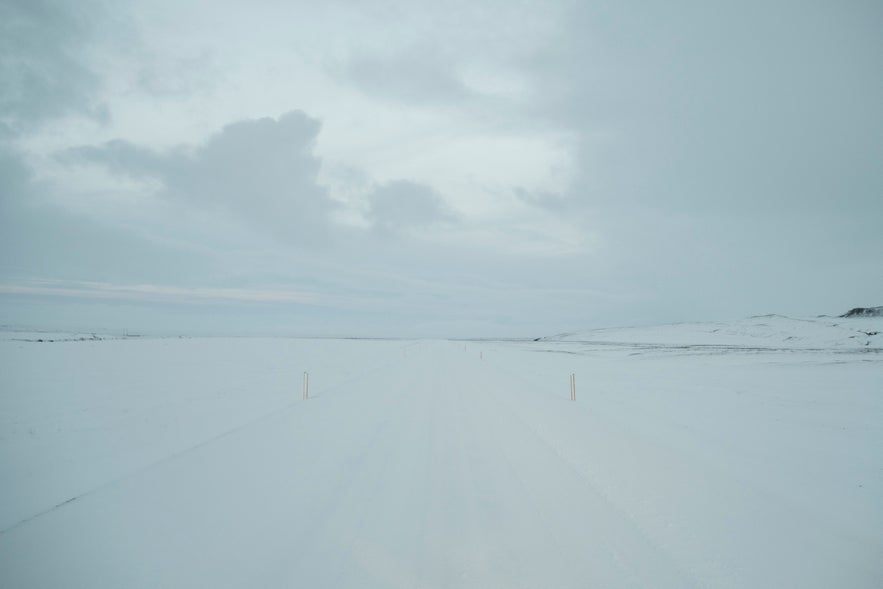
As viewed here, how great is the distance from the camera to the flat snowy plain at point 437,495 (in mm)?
4672

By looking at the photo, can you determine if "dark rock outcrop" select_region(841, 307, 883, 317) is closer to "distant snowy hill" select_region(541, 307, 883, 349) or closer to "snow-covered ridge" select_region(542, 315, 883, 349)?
"distant snowy hill" select_region(541, 307, 883, 349)

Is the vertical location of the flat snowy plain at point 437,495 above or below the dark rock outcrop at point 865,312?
below

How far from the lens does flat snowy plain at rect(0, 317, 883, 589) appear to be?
4672mm

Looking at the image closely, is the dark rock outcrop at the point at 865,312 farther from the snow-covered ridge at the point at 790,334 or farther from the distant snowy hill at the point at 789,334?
the snow-covered ridge at the point at 790,334

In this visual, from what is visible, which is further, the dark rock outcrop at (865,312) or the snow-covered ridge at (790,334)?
the dark rock outcrop at (865,312)

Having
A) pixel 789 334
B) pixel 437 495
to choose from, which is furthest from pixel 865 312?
pixel 437 495

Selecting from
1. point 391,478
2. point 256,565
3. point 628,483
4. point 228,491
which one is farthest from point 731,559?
point 228,491

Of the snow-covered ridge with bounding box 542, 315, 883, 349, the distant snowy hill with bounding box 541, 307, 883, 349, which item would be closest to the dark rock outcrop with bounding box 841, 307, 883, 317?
the distant snowy hill with bounding box 541, 307, 883, 349

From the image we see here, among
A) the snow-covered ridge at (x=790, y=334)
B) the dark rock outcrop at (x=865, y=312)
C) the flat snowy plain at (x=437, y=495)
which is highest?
the dark rock outcrop at (x=865, y=312)

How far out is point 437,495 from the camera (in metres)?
6.66

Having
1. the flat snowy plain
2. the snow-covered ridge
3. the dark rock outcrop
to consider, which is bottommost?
the flat snowy plain

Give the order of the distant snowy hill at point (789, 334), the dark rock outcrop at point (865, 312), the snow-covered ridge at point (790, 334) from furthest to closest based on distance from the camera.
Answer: the dark rock outcrop at point (865, 312)
the distant snowy hill at point (789, 334)
the snow-covered ridge at point (790, 334)

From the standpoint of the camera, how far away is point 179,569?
184 inches

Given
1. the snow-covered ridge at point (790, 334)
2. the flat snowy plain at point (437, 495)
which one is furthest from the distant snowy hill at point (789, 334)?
the flat snowy plain at point (437, 495)
